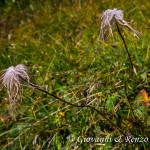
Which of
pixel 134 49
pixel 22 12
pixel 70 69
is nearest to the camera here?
pixel 134 49

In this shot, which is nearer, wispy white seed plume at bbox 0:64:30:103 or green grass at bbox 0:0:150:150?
wispy white seed plume at bbox 0:64:30:103

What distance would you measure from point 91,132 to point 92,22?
1834 millimetres

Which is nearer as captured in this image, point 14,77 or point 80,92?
point 14,77

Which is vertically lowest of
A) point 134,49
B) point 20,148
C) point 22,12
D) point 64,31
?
point 20,148

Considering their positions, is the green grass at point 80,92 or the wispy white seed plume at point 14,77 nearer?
the wispy white seed plume at point 14,77

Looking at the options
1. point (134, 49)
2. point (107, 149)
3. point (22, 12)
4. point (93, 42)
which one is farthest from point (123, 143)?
point (22, 12)

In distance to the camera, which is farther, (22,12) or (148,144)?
(22,12)

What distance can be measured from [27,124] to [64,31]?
68.8 inches

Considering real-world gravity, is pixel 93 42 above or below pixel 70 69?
above

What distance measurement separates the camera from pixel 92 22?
292 cm

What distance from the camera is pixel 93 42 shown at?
2592 mm

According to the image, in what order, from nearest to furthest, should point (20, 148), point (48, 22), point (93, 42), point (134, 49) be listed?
point (20, 148), point (134, 49), point (93, 42), point (48, 22)

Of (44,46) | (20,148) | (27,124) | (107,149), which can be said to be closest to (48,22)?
(44,46)

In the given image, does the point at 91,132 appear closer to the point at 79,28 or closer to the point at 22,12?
the point at 79,28
